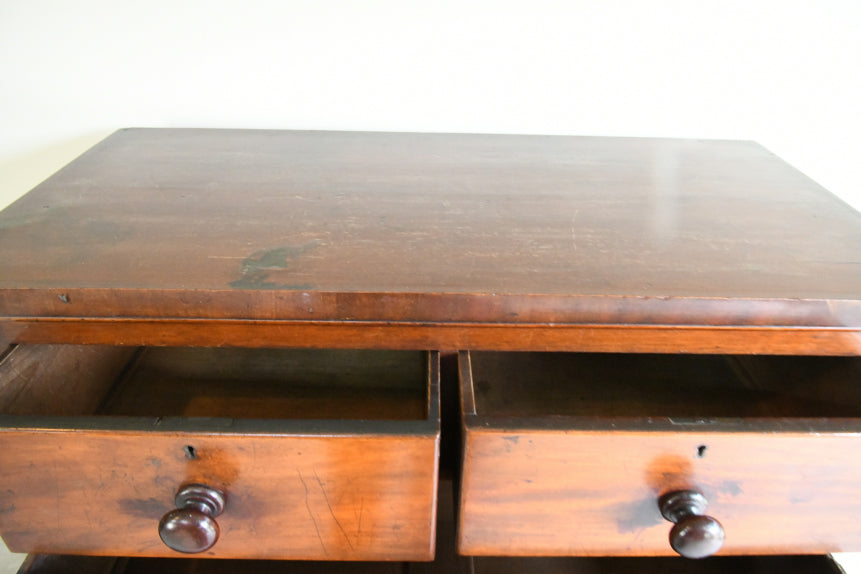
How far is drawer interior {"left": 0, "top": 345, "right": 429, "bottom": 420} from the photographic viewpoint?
25.8 inches

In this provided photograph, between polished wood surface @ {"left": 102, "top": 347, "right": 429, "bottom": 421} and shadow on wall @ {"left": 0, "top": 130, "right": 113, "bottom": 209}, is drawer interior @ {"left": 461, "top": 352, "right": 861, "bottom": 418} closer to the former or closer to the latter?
polished wood surface @ {"left": 102, "top": 347, "right": 429, "bottom": 421}

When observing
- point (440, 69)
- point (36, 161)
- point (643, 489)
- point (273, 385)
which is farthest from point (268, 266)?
point (36, 161)

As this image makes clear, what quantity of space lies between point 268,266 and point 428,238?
151 mm

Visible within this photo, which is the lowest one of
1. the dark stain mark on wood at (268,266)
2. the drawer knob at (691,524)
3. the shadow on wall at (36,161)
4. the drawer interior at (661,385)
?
the drawer knob at (691,524)

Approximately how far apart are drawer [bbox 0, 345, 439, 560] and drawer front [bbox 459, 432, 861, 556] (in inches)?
2.2

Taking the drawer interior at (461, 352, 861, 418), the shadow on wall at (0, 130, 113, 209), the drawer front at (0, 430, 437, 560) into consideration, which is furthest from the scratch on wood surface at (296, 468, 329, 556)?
the shadow on wall at (0, 130, 113, 209)

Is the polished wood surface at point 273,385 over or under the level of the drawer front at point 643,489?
over

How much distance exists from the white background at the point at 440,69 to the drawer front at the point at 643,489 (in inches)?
22.1

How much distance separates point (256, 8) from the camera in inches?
31.7

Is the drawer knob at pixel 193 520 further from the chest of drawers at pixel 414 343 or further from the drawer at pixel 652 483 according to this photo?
the drawer at pixel 652 483

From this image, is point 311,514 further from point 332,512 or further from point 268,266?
point 268,266

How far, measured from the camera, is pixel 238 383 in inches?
28.7

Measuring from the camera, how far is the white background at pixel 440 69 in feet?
2.66

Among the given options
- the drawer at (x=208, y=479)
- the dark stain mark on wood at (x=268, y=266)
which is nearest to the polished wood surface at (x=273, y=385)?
the drawer at (x=208, y=479)
